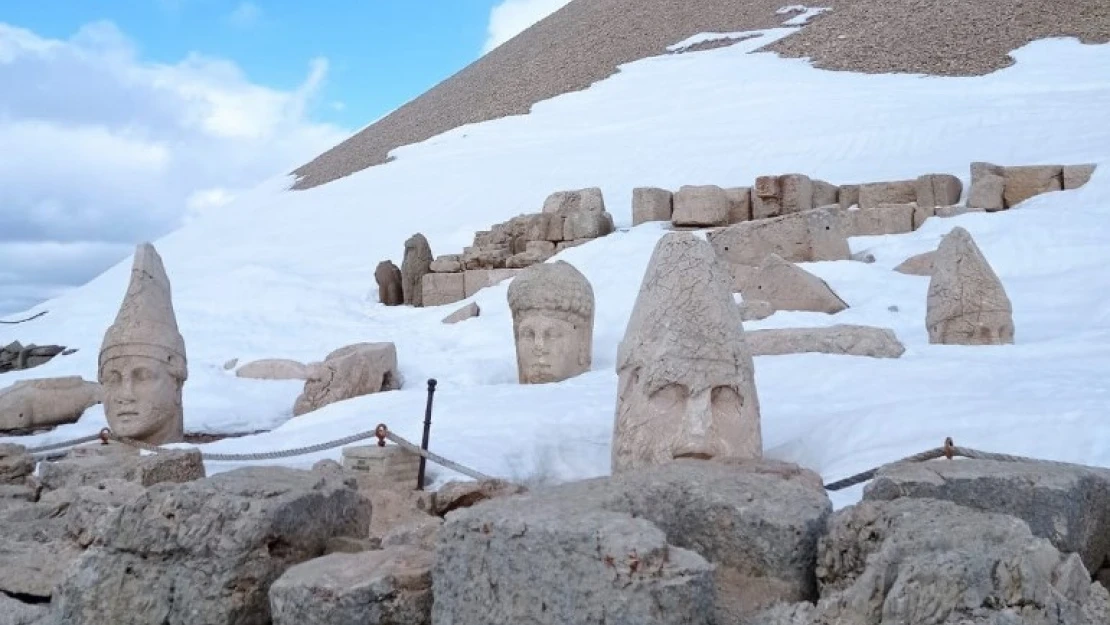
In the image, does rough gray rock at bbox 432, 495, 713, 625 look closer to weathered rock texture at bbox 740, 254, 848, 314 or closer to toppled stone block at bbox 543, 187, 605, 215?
weathered rock texture at bbox 740, 254, 848, 314

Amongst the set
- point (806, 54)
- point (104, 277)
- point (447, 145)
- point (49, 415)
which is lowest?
point (49, 415)

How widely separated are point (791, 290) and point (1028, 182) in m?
7.85

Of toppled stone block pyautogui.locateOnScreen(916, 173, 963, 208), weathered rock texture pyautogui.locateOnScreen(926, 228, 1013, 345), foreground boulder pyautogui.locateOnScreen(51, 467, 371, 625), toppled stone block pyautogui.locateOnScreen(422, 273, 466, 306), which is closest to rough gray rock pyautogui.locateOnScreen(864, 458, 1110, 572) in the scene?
foreground boulder pyautogui.locateOnScreen(51, 467, 371, 625)

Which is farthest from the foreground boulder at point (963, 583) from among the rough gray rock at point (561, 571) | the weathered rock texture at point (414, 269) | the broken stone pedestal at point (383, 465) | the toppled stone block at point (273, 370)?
the weathered rock texture at point (414, 269)

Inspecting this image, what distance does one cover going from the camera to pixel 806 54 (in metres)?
Answer: 40.3

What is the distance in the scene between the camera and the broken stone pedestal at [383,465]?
6.59 m

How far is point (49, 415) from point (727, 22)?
43949mm

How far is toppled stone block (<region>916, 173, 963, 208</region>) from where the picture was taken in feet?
60.8

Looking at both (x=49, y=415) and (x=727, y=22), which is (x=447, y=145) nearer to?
(x=727, y=22)

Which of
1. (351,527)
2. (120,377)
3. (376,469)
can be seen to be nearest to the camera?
(351,527)

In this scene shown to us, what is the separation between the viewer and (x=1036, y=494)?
3.45 metres

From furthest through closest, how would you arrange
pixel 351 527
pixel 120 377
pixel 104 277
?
1. pixel 104 277
2. pixel 120 377
3. pixel 351 527

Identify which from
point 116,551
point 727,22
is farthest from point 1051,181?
point 727,22

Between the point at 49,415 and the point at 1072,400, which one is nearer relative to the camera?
the point at 1072,400
